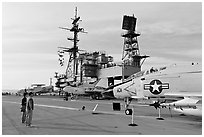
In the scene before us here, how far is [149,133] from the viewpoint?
8.34 meters

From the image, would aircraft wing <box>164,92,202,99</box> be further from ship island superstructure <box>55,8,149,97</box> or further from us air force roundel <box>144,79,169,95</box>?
ship island superstructure <box>55,8,149,97</box>

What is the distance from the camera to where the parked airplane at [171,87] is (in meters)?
11.2

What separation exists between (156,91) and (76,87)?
36328mm

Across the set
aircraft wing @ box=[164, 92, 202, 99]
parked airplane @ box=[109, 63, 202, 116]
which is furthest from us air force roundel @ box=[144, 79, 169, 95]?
aircraft wing @ box=[164, 92, 202, 99]

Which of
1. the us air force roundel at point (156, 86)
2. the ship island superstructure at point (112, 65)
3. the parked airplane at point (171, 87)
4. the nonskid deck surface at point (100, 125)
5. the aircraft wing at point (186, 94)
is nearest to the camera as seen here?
the nonskid deck surface at point (100, 125)

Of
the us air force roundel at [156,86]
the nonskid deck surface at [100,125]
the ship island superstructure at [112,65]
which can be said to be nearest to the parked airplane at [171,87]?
the us air force roundel at [156,86]

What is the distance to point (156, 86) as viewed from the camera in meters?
13.0

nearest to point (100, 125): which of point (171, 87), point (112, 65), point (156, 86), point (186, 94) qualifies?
point (156, 86)

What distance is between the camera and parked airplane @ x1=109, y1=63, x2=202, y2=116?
443 inches

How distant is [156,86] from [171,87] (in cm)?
86

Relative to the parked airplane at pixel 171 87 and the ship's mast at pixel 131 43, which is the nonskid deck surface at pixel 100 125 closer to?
the parked airplane at pixel 171 87

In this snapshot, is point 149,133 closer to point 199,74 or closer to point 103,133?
point 103,133

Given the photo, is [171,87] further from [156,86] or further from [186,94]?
[186,94]

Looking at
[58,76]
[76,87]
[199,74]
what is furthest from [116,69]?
[199,74]
